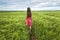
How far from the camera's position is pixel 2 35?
6754mm

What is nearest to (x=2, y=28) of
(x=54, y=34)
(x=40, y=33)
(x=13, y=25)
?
(x=13, y=25)

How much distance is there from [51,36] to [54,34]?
0.40ft

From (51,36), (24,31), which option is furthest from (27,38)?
(51,36)

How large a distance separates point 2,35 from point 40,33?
148cm

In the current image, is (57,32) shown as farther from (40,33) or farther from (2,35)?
(2,35)

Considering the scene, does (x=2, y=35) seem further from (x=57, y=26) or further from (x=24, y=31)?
(x=57, y=26)

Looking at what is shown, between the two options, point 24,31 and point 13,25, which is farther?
point 13,25

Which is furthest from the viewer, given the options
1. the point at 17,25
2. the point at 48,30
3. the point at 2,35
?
the point at 17,25

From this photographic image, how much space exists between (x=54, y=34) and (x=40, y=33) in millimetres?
789

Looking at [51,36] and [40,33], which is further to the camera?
[40,33]

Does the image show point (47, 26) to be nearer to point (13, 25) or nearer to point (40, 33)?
point (40, 33)

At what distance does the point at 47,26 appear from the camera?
7.47 m

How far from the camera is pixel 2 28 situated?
289 inches

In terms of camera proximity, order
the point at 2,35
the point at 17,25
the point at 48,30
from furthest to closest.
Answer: the point at 17,25
the point at 48,30
the point at 2,35
